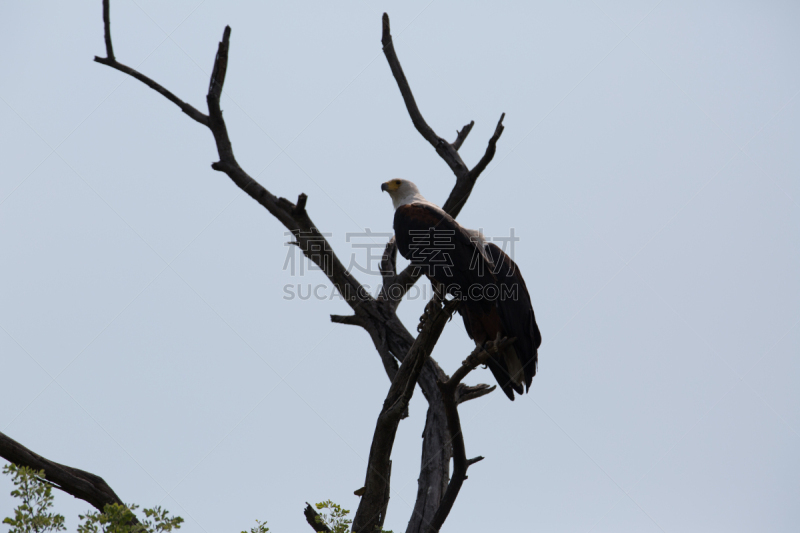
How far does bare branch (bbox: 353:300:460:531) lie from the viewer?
372cm

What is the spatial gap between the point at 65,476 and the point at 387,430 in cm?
209

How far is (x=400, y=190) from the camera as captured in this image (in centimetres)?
655

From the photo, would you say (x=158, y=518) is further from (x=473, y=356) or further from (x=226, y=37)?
(x=226, y=37)

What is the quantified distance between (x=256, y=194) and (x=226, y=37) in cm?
126

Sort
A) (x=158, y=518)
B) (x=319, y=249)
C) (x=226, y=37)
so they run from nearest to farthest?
(x=158, y=518) → (x=226, y=37) → (x=319, y=249)

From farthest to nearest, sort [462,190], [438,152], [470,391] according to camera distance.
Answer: [438,152]
[462,190]
[470,391]

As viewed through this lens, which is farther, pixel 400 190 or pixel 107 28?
pixel 400 190

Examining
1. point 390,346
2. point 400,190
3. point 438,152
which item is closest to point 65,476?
point 390,346

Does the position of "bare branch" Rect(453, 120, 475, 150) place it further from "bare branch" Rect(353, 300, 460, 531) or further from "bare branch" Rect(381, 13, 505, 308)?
"bare branch" Rect(353, 300, 460, 531)

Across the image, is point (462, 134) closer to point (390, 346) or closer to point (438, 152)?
point (438, 152)

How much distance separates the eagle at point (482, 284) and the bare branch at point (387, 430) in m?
1.07

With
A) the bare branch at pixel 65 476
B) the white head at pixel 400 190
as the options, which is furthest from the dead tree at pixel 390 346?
the white head at pixel 400 190

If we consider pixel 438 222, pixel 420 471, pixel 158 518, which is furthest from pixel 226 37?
pixel 420 471

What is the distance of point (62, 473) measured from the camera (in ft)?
12.0
